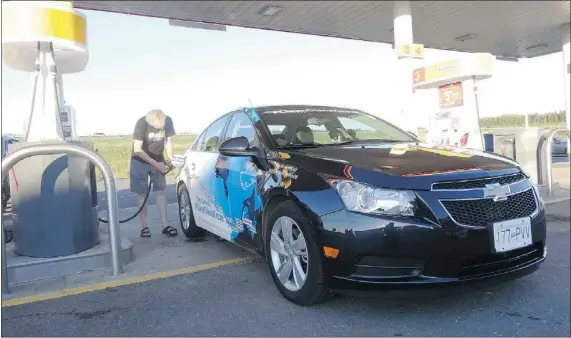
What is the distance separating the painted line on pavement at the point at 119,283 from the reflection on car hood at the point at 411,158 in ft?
4.80

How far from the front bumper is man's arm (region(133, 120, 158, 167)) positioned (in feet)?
10.4

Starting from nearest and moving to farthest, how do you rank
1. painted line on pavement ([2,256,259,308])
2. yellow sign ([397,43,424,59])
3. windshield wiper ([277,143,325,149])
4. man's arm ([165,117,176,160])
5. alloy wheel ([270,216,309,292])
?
alloy wheel ([270,216,309,292]), painted line on pavement ([2,256,259,308]), windshield wiper ([277,143,325,149]), man's arm ([165,117,176,160]), yellow sign ([397,43,424,59])

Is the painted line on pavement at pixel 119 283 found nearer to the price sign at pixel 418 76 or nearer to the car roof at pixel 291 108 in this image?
the car roof at pixel 291 108

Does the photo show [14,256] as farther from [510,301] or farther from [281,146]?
[510,301]

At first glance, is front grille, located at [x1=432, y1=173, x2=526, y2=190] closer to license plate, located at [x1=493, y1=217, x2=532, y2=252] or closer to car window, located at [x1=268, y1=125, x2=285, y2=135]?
license plate, located at [x1=493, y1=217, x2=532, y2=252]

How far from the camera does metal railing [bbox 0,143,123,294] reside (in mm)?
3378

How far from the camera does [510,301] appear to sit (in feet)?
9.68

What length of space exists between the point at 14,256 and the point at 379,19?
425 cm

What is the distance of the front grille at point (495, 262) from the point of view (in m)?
2.54

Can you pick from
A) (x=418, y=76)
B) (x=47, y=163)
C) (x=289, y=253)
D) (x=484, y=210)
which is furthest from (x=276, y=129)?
(x=418, y=76)

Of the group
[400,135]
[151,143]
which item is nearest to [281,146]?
[400,135]

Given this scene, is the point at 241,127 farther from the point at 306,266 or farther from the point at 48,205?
the point at 48,205

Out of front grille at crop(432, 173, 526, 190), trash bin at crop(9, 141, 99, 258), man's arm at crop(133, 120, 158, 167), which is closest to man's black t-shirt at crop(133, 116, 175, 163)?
man's arm at crop(133, 120, 158, 167)

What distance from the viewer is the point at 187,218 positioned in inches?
205
